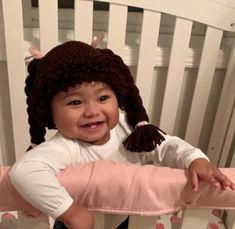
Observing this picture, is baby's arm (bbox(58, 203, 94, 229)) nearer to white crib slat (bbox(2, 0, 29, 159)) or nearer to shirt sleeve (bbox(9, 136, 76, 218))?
shirt sleeve (bbox(9, 136, 76, 218))

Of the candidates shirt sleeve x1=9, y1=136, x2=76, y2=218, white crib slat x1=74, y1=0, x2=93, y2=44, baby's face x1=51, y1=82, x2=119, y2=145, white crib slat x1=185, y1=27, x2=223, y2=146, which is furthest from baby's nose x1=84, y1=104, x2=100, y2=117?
white crib slat x1=185, y1=27, x2=223, y2=146

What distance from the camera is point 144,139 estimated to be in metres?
0.78

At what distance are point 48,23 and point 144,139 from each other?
1.28 feet

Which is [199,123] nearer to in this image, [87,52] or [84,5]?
[84,5]

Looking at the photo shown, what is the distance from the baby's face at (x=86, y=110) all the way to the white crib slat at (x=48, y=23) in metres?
0.34

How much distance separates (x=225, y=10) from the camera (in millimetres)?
1049

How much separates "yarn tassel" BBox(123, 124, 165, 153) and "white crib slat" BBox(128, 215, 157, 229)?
13cm

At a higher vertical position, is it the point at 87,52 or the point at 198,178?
the point at 87,52

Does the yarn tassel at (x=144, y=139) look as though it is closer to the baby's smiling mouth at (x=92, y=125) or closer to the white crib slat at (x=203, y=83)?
the baby's smiling mouth at (x=92, y=125)

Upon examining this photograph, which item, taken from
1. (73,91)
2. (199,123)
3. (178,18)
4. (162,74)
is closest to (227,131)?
(199,123)

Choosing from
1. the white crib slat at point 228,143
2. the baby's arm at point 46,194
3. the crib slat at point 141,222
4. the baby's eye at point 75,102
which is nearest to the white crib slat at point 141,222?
the crib slat at point 141,222

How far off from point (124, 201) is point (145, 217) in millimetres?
66

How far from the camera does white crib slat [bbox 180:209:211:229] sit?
2.37 feet

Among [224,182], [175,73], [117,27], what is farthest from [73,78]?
[175,73]
